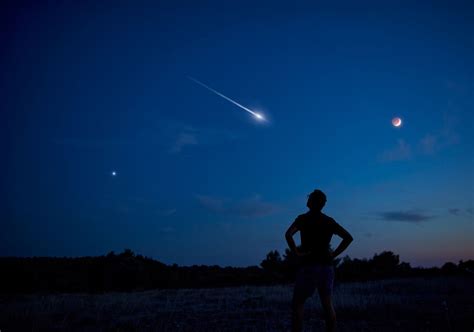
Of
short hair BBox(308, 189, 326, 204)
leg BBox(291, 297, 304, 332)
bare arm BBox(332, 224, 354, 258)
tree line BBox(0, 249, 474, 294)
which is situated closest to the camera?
leg BBox(291, 297, 304, 332)

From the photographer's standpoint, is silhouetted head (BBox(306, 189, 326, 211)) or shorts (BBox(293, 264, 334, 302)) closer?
shorts (BBox(293, 264, 334, 302))

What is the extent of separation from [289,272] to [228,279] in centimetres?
765

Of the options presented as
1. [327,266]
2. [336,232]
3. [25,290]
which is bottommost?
[25,290]

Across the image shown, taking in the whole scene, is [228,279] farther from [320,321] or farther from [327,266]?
[327,266]

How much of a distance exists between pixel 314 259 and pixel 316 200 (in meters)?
0.78

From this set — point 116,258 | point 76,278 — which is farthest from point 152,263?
A: point 76,278

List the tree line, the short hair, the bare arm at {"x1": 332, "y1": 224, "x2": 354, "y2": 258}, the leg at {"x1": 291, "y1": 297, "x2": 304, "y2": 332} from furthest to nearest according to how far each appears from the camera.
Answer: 1. the tree line
2. the short hair
3. the bare arm at {"x1": 332, "y1": 224, "x2": 354, "y2": 258}
4. the leg at {"x1": 291, "y1": 297, "x2": 304, "y2": 332}

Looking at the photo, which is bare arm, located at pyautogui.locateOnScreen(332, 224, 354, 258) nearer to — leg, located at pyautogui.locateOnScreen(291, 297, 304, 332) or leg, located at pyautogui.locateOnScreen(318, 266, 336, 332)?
leg, located at pyautogui.locateOnScreen(318, 266, 336, 332)

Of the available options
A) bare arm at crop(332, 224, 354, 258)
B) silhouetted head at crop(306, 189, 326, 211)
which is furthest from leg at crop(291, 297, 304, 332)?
silhouetted head at crop(306, 189, 326, 211)

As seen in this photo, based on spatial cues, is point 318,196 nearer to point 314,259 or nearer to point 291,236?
point 291,236

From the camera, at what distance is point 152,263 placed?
4497cm

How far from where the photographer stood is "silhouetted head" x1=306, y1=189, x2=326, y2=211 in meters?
4.48

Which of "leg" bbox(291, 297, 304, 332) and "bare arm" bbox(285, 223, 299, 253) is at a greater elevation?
"bare arm" bbox(285, 223, 299, 253)

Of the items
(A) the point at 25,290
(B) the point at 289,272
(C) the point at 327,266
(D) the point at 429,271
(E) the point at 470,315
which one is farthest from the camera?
(B) the point at 289,272
